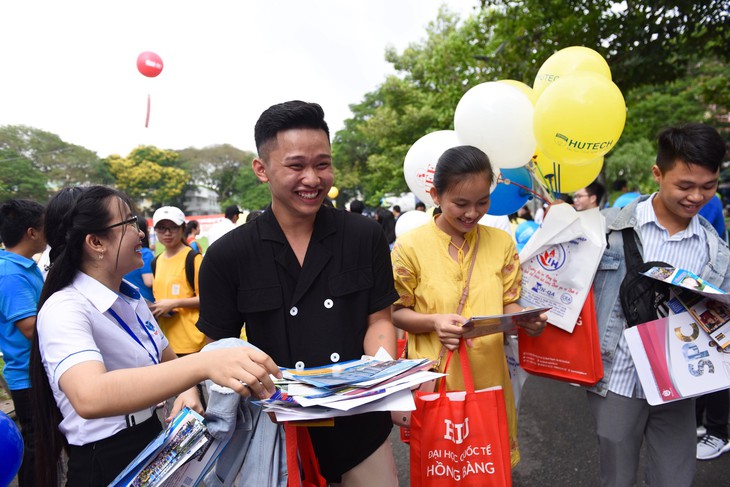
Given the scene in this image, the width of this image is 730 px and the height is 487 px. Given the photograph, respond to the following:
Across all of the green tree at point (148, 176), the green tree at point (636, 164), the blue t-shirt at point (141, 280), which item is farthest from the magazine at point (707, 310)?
the green tree at point (148, 176)

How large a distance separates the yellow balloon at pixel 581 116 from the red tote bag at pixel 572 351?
2.26ft

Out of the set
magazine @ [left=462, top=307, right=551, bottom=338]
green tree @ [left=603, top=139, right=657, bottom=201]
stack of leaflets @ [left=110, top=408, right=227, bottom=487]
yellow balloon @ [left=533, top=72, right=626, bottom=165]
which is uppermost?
green tree @ [left=603, top=139, right=657, bottom=201]

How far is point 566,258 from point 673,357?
57 centimetres

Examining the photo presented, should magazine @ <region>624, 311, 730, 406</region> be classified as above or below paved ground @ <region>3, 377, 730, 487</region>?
above

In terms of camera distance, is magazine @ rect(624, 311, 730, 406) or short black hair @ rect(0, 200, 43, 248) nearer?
magazine @ rect(624, 311, 730, 406)

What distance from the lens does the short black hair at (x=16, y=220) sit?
9.05ft

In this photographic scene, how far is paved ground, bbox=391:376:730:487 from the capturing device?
116 inches

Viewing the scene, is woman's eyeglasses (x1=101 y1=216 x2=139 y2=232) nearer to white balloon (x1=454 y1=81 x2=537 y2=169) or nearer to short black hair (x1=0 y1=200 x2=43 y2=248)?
short black hair (x1=0 y1=200 x2=43 y2=248)

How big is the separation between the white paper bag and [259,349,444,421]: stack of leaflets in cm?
110

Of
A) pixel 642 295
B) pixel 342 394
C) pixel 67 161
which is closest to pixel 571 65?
pixel 642 295

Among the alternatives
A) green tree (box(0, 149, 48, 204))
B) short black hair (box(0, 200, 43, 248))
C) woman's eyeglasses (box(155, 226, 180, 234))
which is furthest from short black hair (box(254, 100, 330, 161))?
green tree (box(0, 149, 48, 204))

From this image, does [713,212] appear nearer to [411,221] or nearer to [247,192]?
[411,221]

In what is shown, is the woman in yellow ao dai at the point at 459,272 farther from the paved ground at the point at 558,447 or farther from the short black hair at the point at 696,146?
the paved ground at the point at 558,447

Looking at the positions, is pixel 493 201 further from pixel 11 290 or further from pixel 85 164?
pixel 85 164
